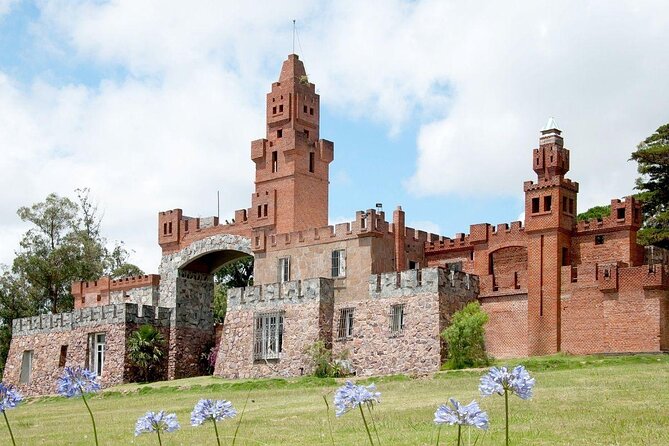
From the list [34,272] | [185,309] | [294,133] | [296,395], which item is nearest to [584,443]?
[296,395]

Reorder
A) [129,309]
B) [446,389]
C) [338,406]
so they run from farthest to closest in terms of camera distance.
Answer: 1. [129,309]
2. [446,389]
3. [338,406]

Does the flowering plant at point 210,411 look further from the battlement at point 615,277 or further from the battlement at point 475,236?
the battlement at point 475,236

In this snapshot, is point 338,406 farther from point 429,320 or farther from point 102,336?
point 102,336

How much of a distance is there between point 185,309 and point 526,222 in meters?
18.0

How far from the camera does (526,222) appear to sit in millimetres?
41719

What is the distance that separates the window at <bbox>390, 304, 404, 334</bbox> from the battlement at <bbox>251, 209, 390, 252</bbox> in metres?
3.64

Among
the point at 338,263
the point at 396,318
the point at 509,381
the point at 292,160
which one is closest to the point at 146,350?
the point at 338,263

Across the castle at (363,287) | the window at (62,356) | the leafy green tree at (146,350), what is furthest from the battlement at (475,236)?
the window at (62,356)

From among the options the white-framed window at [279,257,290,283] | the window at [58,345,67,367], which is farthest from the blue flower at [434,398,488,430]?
the window at [58,345,67,367]

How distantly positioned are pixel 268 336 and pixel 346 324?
11.6 feet

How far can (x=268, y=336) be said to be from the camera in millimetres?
42781

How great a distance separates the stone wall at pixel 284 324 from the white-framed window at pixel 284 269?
159cm

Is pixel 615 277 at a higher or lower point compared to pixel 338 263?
lower

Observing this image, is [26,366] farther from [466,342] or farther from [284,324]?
[466,342]
